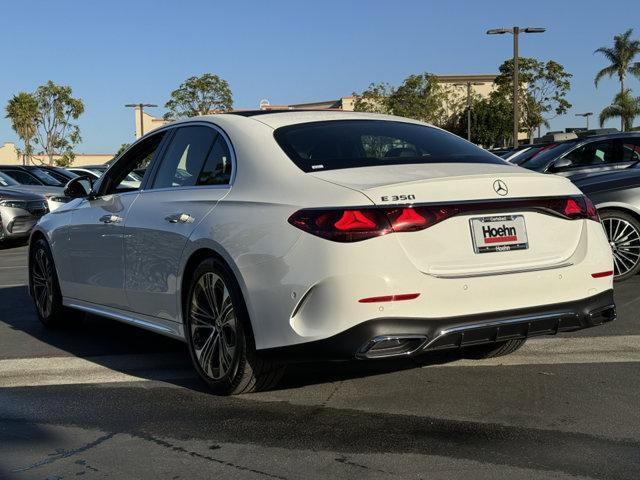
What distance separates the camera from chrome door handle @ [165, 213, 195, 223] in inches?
186

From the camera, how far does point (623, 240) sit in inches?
319

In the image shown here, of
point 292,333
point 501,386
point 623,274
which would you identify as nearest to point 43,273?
point 292,333

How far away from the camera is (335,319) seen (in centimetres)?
386

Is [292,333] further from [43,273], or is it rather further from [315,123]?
[43,273]

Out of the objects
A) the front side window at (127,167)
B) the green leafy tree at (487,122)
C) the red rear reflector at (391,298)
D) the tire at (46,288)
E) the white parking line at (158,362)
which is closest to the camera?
the red rear reflector at (391,298)

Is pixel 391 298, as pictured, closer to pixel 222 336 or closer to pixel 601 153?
pixel 222 336

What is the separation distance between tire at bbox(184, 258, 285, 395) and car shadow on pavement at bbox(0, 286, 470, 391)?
26 cm

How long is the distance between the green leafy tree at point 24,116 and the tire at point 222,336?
59.1m

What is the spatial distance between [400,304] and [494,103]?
74.4m

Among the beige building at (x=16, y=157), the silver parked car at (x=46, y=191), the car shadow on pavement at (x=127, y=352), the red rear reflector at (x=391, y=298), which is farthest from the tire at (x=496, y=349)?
the beige building at (x=16, y=157)

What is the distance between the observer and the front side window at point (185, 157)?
5.05 m

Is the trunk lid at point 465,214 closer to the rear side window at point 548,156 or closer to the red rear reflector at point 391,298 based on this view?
the red rear reflector at point 391,298

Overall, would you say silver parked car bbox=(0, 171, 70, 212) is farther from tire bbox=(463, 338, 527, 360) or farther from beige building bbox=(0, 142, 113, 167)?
beige building bbox=(0, 142, 113, 167)

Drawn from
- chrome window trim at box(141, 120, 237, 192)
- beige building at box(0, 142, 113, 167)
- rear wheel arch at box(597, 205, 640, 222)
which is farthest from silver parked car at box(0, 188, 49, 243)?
beige building at box(0, 142, 113, 167)
